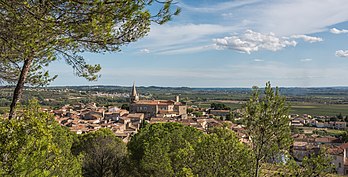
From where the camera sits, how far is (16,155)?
228 inches

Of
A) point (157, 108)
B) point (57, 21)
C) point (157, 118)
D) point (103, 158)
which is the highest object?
point (57, 21)

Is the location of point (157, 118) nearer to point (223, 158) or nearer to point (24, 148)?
point (223, 158)

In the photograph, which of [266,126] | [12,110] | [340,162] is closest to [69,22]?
[12,110]

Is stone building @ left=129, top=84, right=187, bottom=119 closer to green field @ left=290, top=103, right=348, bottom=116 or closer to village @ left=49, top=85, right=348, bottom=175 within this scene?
village @ left=49, top=85, right=348, bottom=175

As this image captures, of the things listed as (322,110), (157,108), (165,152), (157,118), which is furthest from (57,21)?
(322,110)

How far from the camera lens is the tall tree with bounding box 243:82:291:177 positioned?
10547 millimetres

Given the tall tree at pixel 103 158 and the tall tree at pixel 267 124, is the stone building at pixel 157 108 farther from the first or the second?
the tall tree at pixel 267 124

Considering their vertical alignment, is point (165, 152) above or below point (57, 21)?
below

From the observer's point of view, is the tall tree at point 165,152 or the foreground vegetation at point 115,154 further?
the tall tree at point 165,152

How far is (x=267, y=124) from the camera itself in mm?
10680

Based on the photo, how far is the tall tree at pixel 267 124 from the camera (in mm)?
10547

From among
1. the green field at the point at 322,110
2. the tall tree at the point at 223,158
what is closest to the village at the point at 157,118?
the green field at the point at 322,110

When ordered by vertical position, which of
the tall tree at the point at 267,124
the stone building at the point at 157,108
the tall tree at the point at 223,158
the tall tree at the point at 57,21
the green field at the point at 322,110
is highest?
the tall tree at the point at 57,21

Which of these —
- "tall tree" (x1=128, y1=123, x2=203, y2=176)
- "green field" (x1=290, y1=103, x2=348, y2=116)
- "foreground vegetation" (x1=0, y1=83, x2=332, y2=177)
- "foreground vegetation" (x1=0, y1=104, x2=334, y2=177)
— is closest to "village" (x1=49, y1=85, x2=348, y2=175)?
"green field" (x1=290, y1=103, x2=348, y2=116)
